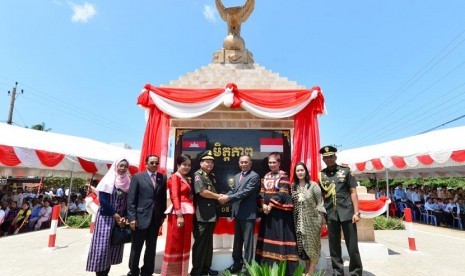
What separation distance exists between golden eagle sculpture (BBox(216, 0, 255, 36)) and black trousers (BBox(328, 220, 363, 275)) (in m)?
5.26

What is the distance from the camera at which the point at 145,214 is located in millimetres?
3576

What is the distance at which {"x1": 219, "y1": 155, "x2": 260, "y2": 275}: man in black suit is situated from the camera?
373 centimetres

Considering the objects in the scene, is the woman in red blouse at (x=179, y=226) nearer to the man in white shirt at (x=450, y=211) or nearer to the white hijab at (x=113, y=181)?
the white hijab at (x=113, y=181)

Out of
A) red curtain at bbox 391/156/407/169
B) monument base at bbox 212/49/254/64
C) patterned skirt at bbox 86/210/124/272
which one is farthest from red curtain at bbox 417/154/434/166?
patterned skirt at bbox 86/210/124/272

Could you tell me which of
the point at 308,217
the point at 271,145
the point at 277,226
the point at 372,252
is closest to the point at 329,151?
the point at 308,217

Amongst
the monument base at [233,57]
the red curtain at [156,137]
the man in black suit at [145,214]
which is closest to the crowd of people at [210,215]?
the man in black suit at [145,214]

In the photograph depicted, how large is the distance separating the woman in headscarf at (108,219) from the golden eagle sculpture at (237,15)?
4903mm

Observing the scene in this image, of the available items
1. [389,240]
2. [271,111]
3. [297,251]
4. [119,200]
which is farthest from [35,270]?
[389,240]

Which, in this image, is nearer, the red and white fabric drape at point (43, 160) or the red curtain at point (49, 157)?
the red and white fabric drape at point (43, 160)

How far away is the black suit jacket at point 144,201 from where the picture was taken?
3564 millimetres

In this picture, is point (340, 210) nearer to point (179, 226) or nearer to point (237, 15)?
point (179, 226)

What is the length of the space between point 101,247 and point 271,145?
3.16m

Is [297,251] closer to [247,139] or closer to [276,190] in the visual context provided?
[276,190]

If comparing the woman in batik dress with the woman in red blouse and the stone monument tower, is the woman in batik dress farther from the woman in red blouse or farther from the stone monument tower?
the stone monument tower
